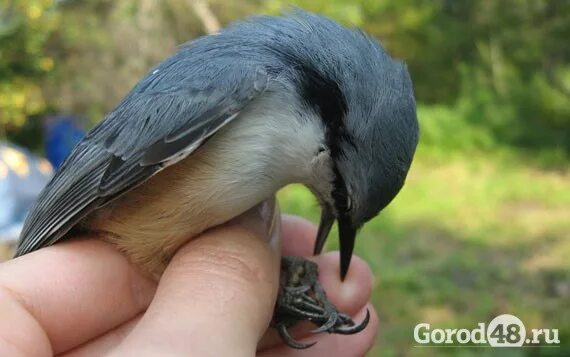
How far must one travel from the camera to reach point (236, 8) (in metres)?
7.44

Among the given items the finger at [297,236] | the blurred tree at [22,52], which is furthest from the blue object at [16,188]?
the finger at [297,236]

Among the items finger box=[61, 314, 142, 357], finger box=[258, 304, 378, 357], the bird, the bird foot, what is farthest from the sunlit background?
finger box=[61, 314, 142, 357]

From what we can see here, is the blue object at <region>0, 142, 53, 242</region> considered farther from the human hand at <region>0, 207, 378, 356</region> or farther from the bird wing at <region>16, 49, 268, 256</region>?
the human hand at <region>0, 207, 378, 356</region>

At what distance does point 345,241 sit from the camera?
6.82 feet

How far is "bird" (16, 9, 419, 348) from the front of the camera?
1810mm

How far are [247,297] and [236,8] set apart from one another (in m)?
6.22

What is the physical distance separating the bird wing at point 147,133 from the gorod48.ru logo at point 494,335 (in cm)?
275

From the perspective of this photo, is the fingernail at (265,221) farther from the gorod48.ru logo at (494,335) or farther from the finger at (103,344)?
the gorod48.ru logo at (494,335)

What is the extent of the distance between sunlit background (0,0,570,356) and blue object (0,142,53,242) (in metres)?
0.03

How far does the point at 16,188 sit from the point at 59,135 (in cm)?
230

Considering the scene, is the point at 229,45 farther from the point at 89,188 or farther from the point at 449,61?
the point at 449,61

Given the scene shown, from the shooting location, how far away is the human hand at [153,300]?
1.46m

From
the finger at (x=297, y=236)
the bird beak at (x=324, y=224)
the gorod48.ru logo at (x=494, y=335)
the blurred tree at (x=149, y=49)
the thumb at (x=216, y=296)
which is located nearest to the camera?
the thumb at (x=216, y=296)

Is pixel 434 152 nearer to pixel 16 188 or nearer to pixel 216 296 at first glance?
pixel 16 188
